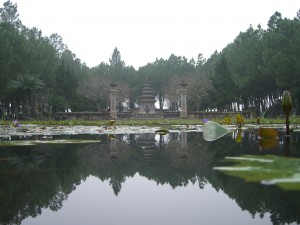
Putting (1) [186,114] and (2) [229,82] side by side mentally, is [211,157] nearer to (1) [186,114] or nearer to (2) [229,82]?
(1) [186,114]

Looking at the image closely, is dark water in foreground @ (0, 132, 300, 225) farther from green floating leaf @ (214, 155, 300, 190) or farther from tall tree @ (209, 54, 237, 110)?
tall tree @ (209, 54, 237, 110)

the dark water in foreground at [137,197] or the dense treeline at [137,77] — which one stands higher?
the dense treeline at [137,77]

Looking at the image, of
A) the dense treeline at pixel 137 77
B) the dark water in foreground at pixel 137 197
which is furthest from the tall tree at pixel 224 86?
the dark water in foreground at pixel 137 197

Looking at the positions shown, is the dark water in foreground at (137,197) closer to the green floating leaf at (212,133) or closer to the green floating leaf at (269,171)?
the green floating leaf at (269,171)

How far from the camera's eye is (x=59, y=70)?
5131 cm

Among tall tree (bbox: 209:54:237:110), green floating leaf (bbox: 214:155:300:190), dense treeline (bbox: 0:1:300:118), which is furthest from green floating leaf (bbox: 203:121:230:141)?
tall tree (bbox: 209:54:237:110)

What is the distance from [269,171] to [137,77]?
238ft

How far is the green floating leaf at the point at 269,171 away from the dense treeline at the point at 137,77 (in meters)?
33.0

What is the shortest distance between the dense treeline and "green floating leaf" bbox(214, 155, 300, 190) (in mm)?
32968

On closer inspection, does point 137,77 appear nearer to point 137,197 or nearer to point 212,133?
point 212,133

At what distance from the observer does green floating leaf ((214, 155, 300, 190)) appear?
3.08 metres

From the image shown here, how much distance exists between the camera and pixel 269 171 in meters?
3.57

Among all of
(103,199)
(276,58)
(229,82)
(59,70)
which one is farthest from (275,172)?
(59,70)

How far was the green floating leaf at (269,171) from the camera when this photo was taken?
308 cm
